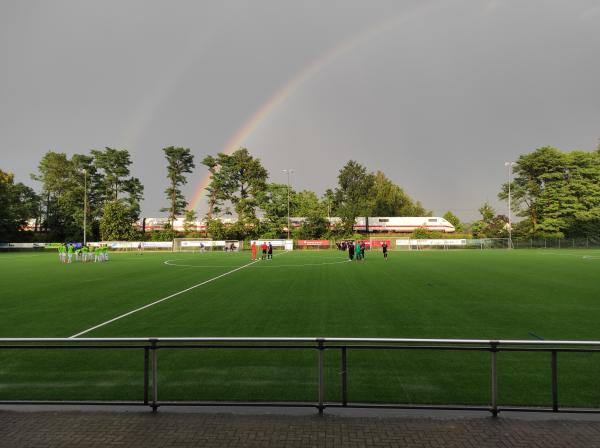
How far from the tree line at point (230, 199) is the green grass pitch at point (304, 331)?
61753 millimetres

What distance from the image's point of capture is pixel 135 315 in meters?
12.0

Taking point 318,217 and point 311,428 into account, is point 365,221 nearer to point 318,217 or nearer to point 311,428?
point 318,217

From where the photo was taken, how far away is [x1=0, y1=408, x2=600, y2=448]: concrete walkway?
437cm

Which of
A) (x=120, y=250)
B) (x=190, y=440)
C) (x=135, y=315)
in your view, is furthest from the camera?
(x=120, y=250)

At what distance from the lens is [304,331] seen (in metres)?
9.62

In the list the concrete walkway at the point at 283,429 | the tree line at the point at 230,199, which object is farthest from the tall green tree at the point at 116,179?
the concrete walkway at the point at 283,429

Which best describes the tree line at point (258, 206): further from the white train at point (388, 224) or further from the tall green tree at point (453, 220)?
the tall green tree at point (453, 220)

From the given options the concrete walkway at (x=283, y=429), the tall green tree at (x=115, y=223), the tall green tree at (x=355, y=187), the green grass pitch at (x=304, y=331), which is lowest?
the green grass pitch at (x=304, y=331)

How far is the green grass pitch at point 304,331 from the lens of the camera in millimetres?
6039

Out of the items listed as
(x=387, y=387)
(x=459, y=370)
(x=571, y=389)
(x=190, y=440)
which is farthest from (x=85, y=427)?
(x=571, y=389)

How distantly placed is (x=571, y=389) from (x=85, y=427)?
253 inches

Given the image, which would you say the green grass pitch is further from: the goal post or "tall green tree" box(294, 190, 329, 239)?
"tall green tree" box(294, 190, 329, 239)

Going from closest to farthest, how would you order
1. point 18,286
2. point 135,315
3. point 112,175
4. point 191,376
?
point 191,376, point 135,315, point 18,286, point 112,175

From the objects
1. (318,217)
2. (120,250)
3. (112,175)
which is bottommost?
(120,250)
